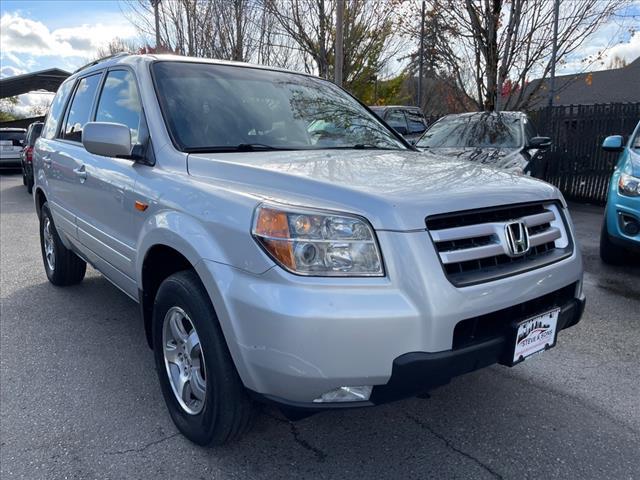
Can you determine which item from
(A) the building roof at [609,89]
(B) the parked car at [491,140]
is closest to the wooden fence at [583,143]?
(B) the parked car at [491,140]

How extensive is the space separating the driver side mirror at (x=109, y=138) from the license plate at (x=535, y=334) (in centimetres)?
210

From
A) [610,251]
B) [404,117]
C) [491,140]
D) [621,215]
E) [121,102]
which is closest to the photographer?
[121,102]

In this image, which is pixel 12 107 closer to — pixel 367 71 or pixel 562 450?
pixel 367 71

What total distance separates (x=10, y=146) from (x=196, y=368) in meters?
18.0

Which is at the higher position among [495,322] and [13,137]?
[495,322]

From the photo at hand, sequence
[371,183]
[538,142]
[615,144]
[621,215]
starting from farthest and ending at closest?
[538,142], [615,144], [621,215], [371,183]

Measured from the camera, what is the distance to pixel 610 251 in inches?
226

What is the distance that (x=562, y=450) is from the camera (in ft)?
8.37

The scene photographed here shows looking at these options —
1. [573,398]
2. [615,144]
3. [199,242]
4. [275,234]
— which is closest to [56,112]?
[199,242]

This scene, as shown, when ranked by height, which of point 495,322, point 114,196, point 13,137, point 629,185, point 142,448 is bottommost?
point 142,448

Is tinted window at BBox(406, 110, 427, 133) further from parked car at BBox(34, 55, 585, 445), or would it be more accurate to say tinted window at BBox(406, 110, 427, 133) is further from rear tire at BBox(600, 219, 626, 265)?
parked car at BBox(34, 55, 585, 445)

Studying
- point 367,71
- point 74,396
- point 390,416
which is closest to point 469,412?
point 390,416

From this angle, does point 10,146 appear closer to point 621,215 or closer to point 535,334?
point 621,215

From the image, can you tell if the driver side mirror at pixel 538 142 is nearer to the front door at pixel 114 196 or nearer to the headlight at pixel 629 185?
the headlight at pixel 629 185
